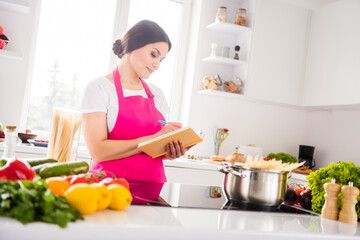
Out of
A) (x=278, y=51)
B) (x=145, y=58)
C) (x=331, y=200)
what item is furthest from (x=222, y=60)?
(x=331, y=200)

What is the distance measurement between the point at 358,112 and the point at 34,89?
2877 millimetres

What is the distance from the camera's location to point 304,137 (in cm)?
402

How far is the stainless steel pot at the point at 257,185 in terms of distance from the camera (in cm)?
123

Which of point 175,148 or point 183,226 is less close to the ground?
point 175,148

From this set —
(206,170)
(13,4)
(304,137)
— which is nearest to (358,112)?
(304,137)

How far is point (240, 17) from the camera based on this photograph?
357 centimetres

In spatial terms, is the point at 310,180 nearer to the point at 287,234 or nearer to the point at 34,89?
the point at 287,234

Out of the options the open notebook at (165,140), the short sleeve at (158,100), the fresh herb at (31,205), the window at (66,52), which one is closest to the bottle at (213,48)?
the window at (66,52)

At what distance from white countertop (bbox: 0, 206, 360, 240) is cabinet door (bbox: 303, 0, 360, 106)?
A: 2228 mm

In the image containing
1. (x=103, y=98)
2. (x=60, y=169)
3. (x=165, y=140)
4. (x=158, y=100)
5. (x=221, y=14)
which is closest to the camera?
(x=60, y=169)

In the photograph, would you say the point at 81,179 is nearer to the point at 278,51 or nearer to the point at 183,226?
the point at 183,226

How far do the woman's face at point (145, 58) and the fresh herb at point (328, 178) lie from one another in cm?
92

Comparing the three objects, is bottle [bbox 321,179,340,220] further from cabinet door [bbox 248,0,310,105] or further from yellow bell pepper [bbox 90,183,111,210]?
cabinet door [bbox 248,0,310,105]

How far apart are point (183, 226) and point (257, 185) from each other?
0.41m
